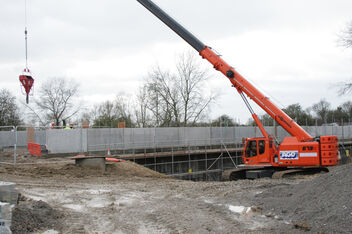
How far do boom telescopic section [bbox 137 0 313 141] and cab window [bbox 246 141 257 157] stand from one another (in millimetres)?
2069

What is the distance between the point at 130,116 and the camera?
52719mm

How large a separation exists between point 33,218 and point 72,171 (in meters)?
9.49

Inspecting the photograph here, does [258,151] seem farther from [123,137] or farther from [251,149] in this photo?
[123,137]

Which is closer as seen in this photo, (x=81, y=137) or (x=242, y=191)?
(x=242, y=191)

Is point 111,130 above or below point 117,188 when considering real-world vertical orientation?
above

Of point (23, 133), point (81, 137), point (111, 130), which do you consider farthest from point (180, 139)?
point (23, 133)

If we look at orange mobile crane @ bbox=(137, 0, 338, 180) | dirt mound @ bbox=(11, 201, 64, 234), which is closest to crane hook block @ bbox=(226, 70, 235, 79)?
orange mobile crane @ bbox=(137, 0, 338, 180)

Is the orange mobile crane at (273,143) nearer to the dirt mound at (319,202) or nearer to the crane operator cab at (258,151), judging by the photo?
the crane operator cab at (258,151)

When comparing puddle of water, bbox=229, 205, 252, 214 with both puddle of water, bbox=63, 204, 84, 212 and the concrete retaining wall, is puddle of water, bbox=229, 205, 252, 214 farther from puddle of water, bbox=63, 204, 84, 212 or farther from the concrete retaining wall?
the concrete retaining wall

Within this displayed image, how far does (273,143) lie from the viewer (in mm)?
18047

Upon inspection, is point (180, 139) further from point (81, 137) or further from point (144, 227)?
point (144, 227)

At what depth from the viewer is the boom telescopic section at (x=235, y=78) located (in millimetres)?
16672

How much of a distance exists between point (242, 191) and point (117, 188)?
4.45 m

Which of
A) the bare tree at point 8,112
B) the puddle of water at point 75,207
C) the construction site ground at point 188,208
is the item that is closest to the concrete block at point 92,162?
the construction site ground at point 188,208
